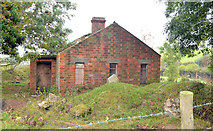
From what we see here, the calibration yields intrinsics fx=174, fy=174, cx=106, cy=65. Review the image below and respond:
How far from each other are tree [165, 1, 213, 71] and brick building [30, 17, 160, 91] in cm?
568

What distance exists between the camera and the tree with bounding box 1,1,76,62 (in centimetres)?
1149

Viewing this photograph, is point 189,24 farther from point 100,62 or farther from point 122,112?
point 100,62

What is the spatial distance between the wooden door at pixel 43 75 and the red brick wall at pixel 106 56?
149 inches

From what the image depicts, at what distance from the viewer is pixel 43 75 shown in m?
18.2

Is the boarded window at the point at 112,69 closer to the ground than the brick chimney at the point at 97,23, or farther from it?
closer to the ground

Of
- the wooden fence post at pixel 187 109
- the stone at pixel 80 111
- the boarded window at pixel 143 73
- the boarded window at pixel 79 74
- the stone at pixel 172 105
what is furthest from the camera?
the boarded window at pixel 143 73

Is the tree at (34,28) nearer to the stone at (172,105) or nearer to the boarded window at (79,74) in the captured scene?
the boarded window at (79,74)

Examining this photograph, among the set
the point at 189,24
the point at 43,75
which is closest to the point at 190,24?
the point at 189,24

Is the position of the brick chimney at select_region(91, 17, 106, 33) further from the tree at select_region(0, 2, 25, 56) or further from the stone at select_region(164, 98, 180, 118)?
the stone at select_region(164, 98, 180, 118)

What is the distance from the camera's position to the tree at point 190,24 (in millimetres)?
9953

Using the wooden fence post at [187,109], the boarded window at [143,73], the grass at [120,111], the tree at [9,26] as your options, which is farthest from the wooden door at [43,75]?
the wooden fence post at [187,109]

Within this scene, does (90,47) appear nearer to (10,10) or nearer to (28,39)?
(28,39)

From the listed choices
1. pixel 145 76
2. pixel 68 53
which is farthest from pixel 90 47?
pixel 145 76

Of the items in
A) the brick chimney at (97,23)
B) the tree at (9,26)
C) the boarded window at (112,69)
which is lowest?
the boarded window at (112,69)
